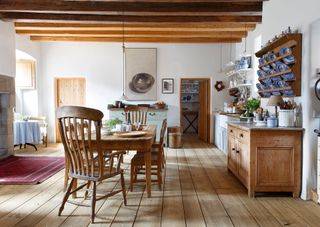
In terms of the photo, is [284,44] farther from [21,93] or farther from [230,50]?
[21,93]

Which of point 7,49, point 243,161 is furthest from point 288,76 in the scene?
point 7,49

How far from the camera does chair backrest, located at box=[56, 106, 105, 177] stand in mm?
2468

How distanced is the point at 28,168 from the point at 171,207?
2895 mm

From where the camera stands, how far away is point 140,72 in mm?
7562

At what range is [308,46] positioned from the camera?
10.3ft

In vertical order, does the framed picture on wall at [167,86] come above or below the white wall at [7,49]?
below

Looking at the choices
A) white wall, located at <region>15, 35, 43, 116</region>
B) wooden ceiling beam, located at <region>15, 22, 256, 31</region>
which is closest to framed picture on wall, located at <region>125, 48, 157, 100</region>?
wooden ceiling beam, located at <region>15, 22, 256, 31</region>

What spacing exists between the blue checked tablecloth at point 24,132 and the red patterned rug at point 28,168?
30.4 inches

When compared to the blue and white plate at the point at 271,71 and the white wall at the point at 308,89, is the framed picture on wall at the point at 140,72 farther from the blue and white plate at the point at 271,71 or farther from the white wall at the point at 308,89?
the white wall at the point at 308,89

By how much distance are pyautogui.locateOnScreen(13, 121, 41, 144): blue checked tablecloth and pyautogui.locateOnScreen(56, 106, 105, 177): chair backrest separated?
4084mm

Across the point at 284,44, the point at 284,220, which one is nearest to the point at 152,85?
the point at 284,44

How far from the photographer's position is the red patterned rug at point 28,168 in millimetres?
3982

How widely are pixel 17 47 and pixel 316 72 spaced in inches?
245

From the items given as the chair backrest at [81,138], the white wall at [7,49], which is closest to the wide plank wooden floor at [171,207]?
the chair backrest at [81,138]
